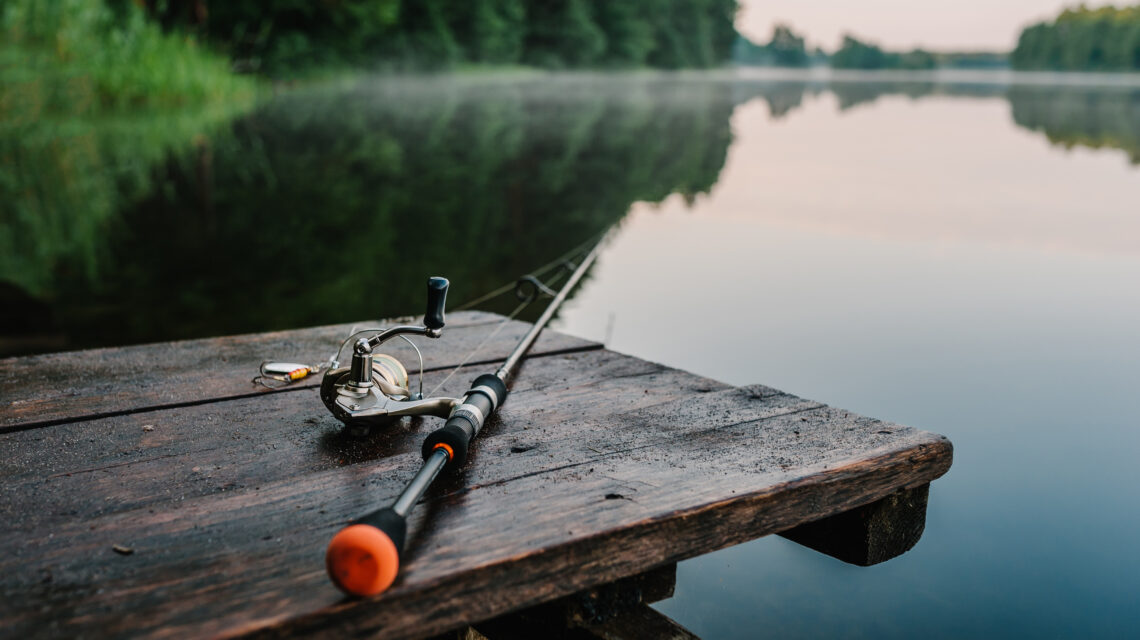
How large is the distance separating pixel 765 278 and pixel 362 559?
4.94 meters

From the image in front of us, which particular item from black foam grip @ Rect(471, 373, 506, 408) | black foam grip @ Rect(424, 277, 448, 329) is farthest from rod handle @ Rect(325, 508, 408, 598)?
black foam grip @ Rect(471, 373, 506, 408)

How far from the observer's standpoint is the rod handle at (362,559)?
1235 mm

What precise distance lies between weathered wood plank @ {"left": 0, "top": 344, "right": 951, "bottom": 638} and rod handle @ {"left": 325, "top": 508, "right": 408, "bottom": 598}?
4cm

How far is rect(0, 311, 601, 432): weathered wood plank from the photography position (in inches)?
81.8

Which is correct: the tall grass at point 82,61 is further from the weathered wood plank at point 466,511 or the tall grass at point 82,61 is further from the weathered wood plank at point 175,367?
the weathered wood plank at point 466,511

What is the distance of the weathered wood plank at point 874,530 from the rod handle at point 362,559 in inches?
41.5

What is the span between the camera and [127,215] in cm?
662

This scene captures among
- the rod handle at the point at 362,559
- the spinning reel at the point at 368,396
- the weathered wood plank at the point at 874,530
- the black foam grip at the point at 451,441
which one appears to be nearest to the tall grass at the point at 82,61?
the spinning reel at the point at 368,396

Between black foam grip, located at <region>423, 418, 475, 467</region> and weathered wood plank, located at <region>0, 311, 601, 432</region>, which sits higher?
black foam grip, located at <region>423, 418, 475, 467</region>

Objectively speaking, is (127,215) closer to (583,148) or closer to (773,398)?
(773,398)

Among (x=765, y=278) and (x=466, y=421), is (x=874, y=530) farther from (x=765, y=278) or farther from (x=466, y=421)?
(x=765, y=278)

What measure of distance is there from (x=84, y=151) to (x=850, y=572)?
854 cm

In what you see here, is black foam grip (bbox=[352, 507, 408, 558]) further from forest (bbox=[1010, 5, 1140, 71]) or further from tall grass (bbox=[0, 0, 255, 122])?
forest (bbox=[1010, 5, 1140, 71])

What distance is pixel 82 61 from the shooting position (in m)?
11.1
